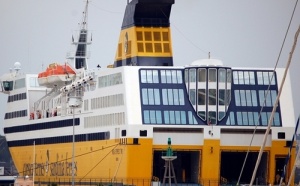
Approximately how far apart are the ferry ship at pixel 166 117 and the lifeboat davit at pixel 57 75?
20.1 ft

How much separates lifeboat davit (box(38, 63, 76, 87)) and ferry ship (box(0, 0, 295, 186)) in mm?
6114

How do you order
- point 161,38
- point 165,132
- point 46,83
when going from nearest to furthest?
point 165,132, point 161,38, point 46,83

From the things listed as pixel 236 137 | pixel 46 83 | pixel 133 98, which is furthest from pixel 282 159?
pixel 46 83

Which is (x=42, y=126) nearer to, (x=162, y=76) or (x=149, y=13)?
(x=149, y=13)

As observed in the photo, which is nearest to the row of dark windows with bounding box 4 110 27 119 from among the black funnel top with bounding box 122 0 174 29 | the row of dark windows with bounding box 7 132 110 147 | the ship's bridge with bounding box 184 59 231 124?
the row of dark windows with bounding box 7 132 110 147

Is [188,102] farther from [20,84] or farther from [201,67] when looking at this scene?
[20,84]

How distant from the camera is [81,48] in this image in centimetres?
11656

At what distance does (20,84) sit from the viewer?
11638 centimetres

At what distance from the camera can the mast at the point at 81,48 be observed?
381 ft

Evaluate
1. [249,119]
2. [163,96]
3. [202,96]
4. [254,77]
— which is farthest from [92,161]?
[254,77]

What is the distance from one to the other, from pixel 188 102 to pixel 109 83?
21.1ft

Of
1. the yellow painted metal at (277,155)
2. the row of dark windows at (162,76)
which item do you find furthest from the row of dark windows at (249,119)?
the row of dark windows at (162,76)

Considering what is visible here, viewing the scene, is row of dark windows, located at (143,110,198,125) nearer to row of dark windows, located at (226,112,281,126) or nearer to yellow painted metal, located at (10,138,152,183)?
yellow painted metal, located at (10,138,152,183)

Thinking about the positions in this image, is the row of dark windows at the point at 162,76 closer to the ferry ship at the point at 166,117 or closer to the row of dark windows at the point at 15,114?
the ferry ship at the point at 166,117
